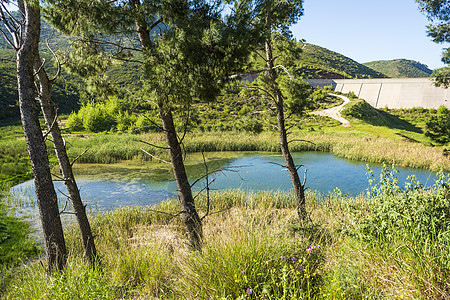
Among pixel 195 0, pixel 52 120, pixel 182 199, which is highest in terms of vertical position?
pixel 195 0

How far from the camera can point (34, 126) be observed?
9.59 feet

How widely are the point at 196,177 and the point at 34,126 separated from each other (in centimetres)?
1137

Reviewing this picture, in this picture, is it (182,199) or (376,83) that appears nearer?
(182,199)

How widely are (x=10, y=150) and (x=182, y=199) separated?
18.8 m

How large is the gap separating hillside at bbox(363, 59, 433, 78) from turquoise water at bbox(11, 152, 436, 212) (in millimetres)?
174538

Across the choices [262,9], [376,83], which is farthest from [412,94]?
[262,9]

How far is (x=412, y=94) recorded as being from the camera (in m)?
57.5

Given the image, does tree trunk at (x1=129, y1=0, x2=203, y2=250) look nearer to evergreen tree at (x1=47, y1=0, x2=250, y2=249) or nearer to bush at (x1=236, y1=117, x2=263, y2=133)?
evergreen tree at (x1=47, y1=0, x2=250, y2=249)

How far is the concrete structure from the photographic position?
5494 centimetres

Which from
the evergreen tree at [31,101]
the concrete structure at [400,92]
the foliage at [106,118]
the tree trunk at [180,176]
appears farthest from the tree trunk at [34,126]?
the concrete structure at [400,92]

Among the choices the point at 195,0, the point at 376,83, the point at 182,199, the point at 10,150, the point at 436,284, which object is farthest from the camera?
the point at 376,83

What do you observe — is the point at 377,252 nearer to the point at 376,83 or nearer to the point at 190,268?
the point at 190,268

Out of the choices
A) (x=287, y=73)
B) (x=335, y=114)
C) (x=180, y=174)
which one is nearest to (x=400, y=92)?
(x=335, y=114)

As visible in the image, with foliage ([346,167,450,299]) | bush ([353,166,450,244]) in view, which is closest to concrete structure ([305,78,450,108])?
bush ([353,166,450,244])
